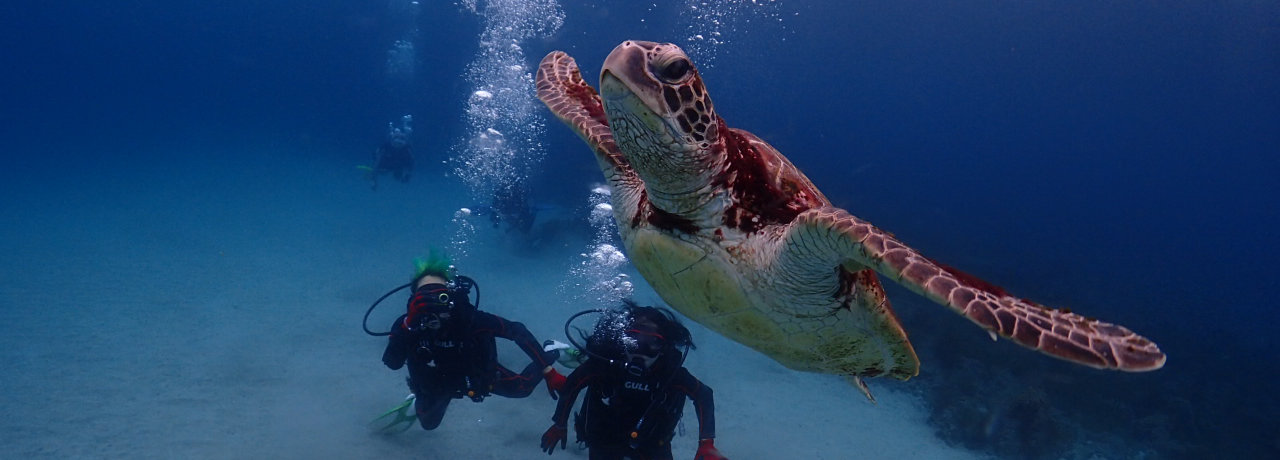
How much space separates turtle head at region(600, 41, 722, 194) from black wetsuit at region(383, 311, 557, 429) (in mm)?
3282

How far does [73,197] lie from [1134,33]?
69.8 m

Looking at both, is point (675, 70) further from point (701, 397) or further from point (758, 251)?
point (701, 397)

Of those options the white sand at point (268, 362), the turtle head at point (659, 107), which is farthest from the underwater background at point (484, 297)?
the turtle head at point (659, 107)

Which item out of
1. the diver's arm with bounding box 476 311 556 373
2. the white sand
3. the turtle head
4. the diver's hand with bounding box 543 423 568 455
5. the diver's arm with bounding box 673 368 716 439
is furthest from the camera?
the white sand

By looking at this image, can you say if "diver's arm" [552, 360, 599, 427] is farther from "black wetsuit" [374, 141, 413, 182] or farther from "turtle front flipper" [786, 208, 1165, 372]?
"black wetsuit" [374, 141, 413, 182]

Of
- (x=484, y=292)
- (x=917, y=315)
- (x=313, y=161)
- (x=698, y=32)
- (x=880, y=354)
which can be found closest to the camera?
(x=880, y=354)

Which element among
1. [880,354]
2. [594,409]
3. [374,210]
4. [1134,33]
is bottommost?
[594,409]

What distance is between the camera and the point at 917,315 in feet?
32.8

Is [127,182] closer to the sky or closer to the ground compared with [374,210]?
closer to the ground

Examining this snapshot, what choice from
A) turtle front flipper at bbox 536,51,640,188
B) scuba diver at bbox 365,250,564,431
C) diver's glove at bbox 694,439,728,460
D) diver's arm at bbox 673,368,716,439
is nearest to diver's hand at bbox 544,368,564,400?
scuba diver at bbox 365,250,564,431

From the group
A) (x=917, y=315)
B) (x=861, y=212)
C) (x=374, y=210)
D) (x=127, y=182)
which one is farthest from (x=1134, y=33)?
(x=127, y=182)

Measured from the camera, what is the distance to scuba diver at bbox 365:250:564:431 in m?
4.59

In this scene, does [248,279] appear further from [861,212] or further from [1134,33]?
[1134,33]

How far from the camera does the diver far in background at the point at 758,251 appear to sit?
152 centimetres
